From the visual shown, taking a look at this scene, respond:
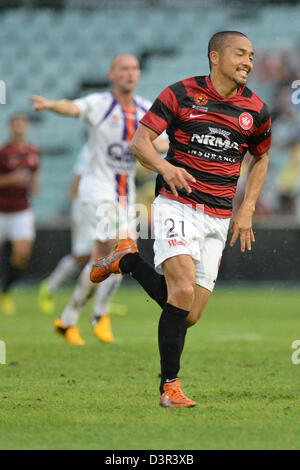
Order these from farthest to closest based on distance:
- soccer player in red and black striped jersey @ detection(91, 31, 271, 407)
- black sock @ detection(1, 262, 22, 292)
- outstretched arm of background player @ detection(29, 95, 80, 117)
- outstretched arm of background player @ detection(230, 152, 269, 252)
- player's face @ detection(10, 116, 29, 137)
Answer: player's face @ detection(10, 116, 29, 137) < black sock @ detection(1, 262, 22, 292) < outstretched arm of background player @ detection(29, 95, 80, 117) < outstretched arm of background player @ detection(230, 152, 269, 252) < soccer player in red and black striped jersey @ detection(91, 31, 271, 407)

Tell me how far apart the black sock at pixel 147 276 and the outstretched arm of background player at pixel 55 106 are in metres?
1.71

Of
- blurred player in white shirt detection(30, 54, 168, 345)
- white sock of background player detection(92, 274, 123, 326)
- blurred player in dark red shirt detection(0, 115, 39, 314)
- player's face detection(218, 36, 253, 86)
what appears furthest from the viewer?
blurred player in dark red shirt detection(0, 115, 39, 314)

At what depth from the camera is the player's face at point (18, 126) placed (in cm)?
1216

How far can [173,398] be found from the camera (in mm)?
4820

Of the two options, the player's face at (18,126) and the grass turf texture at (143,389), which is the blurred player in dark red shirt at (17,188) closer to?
the player's face at (18,126)

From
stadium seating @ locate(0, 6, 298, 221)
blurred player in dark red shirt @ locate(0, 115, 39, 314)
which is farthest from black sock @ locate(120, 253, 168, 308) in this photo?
stadium seating @ locate(0, 6, 298, 221)

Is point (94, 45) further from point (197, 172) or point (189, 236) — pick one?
point (189, 236)

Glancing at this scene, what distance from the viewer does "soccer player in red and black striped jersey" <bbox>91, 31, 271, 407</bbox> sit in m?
4.95

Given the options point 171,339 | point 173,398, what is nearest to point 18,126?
point 171,339

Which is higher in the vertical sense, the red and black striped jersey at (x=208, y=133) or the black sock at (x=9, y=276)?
the red and black striped jersey at (x=208, y=133)

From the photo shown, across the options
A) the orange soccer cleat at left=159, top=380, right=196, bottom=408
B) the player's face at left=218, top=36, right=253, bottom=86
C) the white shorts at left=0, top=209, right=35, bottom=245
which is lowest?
the white shorts at left=0, top=209, right=35, bottom=245

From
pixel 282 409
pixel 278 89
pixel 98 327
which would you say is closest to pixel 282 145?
pixel 278 89

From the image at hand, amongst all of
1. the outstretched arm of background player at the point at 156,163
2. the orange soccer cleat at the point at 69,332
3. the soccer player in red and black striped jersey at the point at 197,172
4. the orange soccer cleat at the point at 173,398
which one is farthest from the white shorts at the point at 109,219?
the orange soccer cleat at the point at 173,398

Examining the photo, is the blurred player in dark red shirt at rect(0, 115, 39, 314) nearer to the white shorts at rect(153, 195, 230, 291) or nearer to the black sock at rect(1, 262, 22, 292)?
the black sock at rect(1, 262, 22, 292)
